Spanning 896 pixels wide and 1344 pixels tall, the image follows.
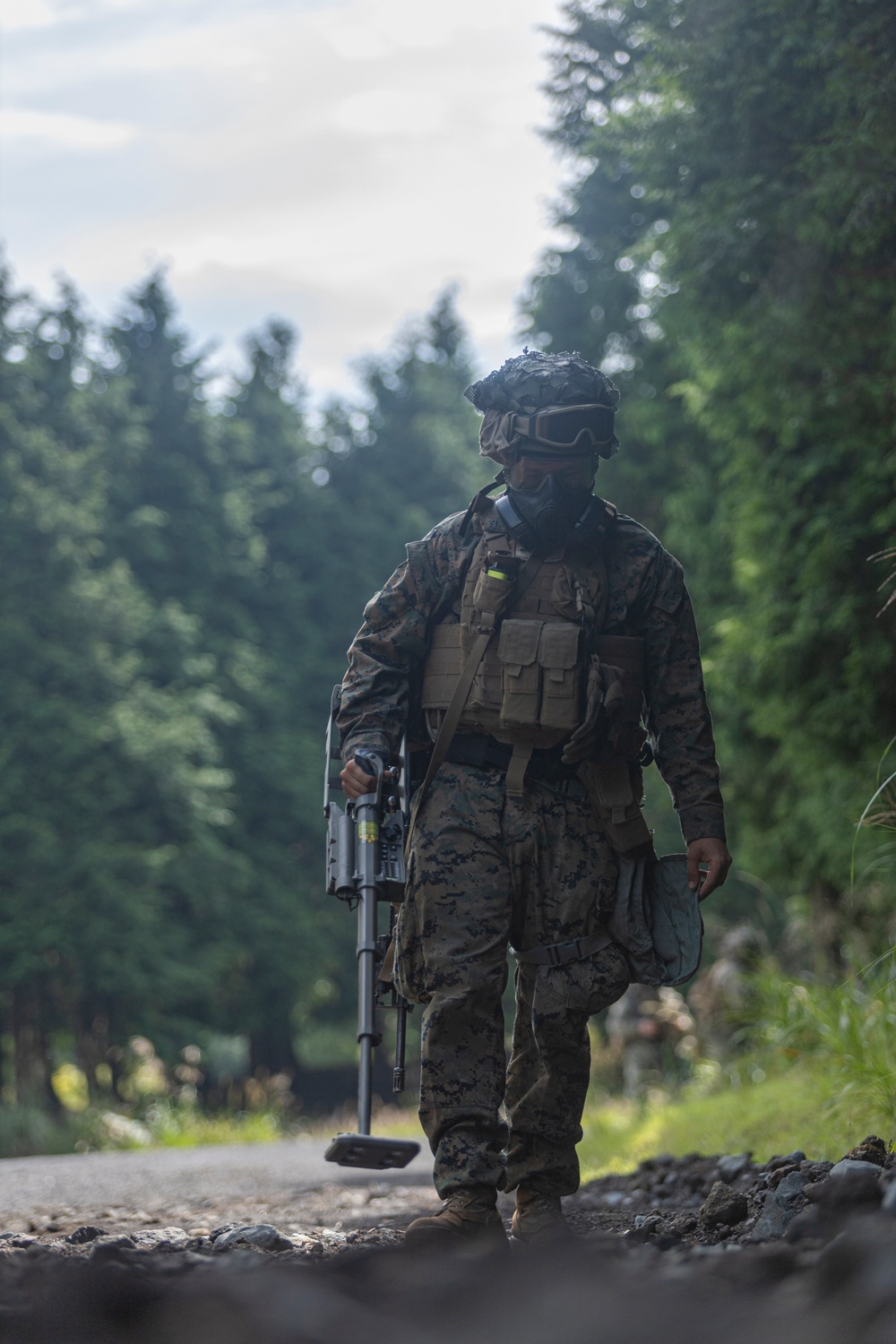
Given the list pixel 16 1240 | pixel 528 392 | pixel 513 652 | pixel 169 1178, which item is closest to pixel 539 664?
pixel 513 652

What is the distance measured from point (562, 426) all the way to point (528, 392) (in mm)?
147

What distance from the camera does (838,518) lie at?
809cm

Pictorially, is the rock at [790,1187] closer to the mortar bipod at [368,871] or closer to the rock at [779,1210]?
the rock at [779,1210]

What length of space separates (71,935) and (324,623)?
13512 mm

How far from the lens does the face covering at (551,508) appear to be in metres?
4.09

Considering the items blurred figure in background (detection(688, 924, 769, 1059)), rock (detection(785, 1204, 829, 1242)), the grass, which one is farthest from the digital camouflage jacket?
blurred figure in background (detection(688, 924, 769, 1059))

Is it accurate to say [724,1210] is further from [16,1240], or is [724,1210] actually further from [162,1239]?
[16,1240]

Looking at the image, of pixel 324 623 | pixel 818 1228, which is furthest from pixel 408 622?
pixel 324 623

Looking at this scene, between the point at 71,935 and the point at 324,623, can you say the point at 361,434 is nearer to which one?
the point at 324,623

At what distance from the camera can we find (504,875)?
388cm

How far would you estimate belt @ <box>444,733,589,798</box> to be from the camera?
13.1 feet

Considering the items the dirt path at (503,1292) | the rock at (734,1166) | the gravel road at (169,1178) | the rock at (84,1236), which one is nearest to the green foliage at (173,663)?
the gravel road at (169,1178)

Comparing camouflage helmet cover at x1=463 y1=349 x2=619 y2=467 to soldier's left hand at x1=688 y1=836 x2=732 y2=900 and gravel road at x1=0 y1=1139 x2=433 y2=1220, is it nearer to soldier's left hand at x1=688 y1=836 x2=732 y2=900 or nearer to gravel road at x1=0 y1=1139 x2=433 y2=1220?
soldier's left hand at x1=688 y1=836 x2=732 y2=900

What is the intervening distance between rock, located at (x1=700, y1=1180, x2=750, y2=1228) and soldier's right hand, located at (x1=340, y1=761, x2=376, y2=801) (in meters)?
1.40
